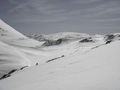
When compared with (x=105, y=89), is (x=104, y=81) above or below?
above

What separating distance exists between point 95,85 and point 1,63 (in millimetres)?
47866

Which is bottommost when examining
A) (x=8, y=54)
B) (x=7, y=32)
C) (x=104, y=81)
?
(x=104, y=81)

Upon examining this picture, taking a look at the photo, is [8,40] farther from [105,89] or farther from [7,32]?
[105,89]

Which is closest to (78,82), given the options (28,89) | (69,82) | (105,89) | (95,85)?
(69,82)

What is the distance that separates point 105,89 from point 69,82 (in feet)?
5.98

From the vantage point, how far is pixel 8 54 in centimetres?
5928

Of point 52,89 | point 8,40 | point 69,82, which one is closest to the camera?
point 52,89

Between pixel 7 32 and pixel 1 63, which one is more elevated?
pixel 7 32

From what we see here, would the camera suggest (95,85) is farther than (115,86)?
Yes

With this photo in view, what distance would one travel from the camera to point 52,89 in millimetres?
5555

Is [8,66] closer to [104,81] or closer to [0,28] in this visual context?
[104,81]

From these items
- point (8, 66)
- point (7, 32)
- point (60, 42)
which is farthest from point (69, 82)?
point (60, 42)

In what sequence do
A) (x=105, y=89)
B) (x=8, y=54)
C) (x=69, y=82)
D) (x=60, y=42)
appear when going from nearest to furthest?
(x=105, y=89)
(x=69, y=82)
(x=8, y=54)
(x=60, y=42)

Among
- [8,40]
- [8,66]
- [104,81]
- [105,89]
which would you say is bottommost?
[105,89]
